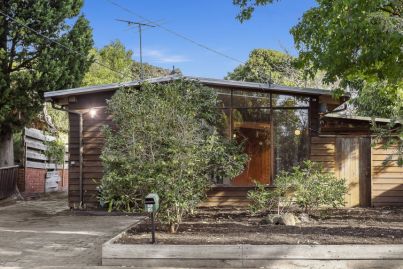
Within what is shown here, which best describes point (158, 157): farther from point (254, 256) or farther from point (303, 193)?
point (303, 193)

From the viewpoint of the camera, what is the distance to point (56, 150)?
70.8ft

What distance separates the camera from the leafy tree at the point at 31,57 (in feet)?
53.2

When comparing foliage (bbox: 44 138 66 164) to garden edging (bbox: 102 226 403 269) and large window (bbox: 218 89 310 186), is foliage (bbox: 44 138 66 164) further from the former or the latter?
garden edging (bbox: 102 226 403 269)

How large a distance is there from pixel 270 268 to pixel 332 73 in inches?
163

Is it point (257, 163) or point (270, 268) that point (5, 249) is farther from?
point (257, 163)

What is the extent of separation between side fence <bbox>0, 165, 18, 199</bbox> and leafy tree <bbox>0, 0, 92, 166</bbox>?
65 cm

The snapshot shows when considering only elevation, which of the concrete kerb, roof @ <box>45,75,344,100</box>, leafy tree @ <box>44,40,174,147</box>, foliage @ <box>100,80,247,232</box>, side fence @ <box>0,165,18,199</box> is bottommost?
the concrete kerb

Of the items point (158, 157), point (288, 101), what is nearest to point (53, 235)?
point (158, 157)

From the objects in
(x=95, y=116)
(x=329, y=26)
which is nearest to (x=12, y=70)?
(x=95, y=116)

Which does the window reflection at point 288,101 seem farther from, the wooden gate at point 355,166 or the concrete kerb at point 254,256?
the concrete kerb at point 254,256

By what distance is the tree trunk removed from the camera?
17.7 metres

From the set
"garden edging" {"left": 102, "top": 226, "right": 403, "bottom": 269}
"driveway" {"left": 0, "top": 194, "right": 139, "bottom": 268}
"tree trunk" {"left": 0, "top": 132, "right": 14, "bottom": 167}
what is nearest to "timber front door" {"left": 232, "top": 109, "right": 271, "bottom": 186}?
"driveway" {"left": 0, "top": 194, "right": 139, "bottom": 268}

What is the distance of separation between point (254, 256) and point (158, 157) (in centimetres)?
251

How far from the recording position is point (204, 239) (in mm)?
7512
